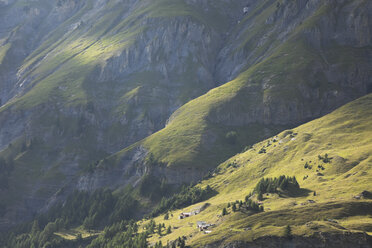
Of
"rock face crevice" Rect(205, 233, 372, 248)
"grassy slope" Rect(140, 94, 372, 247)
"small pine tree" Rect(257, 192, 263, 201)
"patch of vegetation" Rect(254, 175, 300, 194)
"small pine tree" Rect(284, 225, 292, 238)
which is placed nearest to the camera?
"rock face crevice" Rect(205, 233, 372, 248)

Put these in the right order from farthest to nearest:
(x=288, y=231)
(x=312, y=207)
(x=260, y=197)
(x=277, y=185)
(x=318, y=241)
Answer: (x=277, y=185), (x=260, y=197), (x=312, y=207), (x=288, y=231), (x=318, y=241)

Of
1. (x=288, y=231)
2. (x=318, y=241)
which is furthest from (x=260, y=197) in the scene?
(x=318, y=241)

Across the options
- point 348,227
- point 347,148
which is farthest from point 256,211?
point 347,148

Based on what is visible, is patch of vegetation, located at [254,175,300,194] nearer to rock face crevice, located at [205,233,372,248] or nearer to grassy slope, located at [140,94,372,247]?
grassy slope, located at [140,94,372,247]

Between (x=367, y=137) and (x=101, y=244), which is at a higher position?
(x=101, y=244)

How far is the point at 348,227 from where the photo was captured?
122 meters

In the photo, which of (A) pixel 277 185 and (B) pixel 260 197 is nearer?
(B) pixel 260 197

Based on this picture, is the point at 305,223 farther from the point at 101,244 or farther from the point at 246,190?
the point at 101,244

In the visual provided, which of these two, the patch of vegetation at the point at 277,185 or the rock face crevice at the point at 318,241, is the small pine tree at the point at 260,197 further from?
the rock face crevice at the point at 318,241

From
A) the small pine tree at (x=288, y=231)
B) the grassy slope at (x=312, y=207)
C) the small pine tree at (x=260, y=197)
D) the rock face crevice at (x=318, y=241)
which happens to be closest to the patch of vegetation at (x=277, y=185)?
the small pine tree at (x=260, y=197)

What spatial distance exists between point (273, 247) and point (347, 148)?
93053 millimetres

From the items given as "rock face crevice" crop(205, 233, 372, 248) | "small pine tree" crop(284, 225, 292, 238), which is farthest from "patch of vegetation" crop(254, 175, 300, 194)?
"rock face crevice" crop(205, 233, 372, 248)

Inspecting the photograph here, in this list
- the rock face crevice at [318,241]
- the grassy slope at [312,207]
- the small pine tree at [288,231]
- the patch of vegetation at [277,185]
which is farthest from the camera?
the patch of vegetation at [277,185]

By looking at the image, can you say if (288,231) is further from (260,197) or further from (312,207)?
(260,197)
